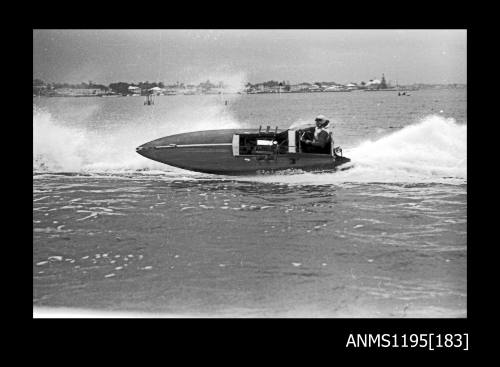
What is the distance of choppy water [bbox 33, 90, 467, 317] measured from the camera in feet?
20.5

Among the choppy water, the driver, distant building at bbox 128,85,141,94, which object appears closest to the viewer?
the choppy water

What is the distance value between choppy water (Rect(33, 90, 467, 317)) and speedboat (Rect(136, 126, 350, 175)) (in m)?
0.24

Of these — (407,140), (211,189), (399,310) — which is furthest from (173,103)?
(399,310)

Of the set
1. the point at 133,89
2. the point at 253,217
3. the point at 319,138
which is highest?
the point at 133,89

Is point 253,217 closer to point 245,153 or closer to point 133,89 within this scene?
point 245,153

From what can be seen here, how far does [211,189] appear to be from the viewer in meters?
9.62

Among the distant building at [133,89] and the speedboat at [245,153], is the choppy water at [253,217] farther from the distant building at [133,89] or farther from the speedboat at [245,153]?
the distant building at [133,89]

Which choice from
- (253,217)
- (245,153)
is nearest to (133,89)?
(245,153)

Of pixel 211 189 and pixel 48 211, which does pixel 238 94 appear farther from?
pixel 48 211

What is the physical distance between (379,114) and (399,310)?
21.5 ft

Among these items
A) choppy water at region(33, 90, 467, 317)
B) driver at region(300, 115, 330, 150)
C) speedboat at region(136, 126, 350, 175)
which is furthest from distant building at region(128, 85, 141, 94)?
driver at region(300, 115, 330, 150)

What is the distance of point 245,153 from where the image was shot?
9.76 metres

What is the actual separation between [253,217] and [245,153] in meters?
1.76

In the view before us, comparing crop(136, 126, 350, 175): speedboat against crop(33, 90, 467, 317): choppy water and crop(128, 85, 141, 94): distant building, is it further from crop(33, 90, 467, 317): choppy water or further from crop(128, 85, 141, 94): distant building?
crop(128, 85, 141, 94): distant building
